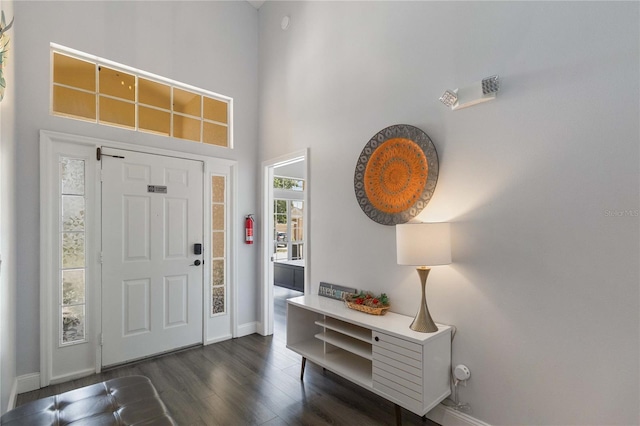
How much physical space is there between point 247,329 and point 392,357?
2.44 meters

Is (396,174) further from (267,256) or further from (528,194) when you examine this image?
(267,256)

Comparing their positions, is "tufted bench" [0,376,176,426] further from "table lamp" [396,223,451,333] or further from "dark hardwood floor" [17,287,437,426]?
"table lamp" [396,223,451,333]

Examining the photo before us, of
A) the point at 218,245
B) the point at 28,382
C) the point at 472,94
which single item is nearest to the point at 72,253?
the point at 28,382

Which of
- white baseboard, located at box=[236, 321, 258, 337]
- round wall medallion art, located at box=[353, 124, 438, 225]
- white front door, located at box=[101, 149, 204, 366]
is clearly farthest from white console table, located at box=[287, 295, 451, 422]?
white front door, located at box=[101, 149, 204, 366]

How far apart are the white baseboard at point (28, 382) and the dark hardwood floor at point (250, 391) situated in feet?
0.20

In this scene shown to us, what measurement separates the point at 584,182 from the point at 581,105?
1.38 ft

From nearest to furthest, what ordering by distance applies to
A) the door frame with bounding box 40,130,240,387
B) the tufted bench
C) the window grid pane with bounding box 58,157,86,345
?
the tufted bench, the door frame with bounding box 40,130,240,387, the window grid pane with bounding box 58,157,86,345

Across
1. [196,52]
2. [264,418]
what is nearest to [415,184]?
[264,418]

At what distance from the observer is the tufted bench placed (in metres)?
1.45

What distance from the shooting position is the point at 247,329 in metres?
3.98

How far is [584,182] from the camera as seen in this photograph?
5.46ft

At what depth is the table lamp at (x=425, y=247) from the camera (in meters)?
1.99

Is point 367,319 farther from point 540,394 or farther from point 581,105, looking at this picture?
point 581,105

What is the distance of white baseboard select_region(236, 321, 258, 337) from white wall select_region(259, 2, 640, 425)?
1.93 m
